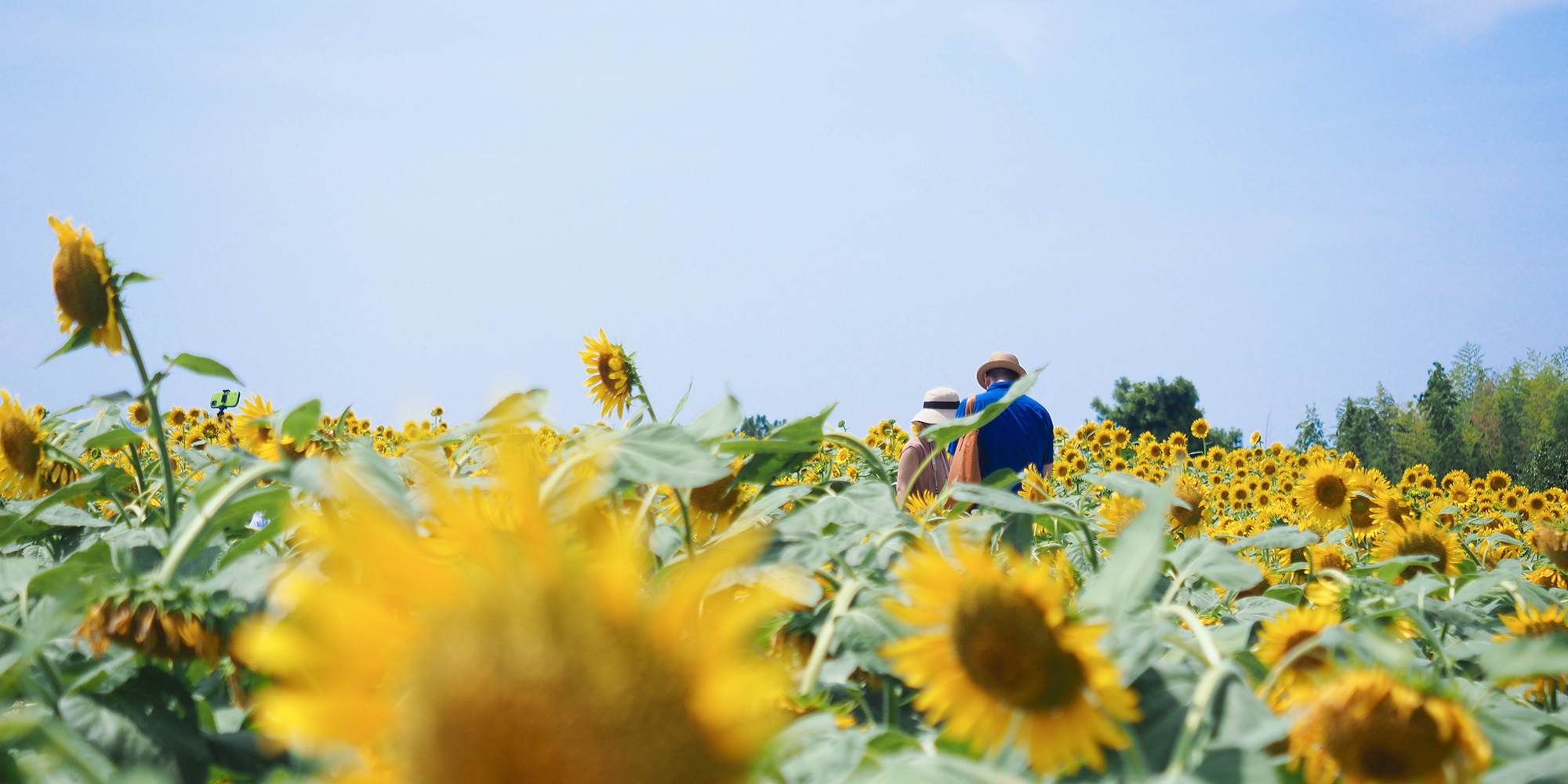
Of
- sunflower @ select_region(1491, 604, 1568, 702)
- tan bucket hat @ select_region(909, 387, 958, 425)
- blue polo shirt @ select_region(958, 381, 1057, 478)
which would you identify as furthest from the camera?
tan bucket hat @ select_region(909, 387, 958, 425)

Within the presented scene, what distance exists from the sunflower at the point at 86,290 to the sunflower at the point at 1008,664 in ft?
5.12

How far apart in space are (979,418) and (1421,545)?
1656mm

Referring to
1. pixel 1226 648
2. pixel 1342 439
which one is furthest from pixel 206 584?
pixel 1342 439

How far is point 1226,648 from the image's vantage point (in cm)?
101

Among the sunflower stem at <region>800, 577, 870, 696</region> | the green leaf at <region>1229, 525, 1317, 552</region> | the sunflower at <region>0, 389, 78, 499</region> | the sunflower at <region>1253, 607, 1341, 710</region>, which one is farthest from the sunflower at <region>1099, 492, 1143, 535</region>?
the sunflower at <region>0, 389, 78, 499</region>

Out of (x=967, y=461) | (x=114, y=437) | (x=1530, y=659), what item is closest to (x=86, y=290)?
(x=114, y=437)

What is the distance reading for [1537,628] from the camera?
1317 mm

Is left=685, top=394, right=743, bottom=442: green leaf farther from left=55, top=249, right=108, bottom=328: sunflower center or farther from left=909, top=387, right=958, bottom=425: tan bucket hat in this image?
left=909, top=387, right=958, bottom=425: tan bucket hat

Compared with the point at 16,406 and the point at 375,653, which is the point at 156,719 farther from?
the point at 16,406

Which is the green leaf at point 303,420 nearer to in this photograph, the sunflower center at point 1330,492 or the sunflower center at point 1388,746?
the sunflower center at point 1388,746

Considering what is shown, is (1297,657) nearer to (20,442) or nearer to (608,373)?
(608,373)

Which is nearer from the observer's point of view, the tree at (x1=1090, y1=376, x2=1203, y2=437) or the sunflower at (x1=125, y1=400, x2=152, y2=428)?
the sunflower at (x1=125, y1=400, x2=152, y2=428)

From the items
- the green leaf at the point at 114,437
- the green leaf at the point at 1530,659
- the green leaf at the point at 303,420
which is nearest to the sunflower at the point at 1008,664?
the green leaf at the point at 1530,659

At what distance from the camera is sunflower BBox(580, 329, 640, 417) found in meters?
2.70
